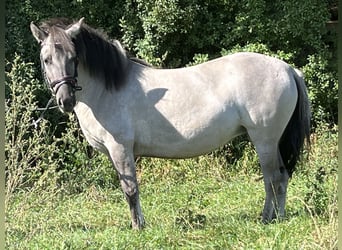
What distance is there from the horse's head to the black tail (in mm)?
Answer: 1713

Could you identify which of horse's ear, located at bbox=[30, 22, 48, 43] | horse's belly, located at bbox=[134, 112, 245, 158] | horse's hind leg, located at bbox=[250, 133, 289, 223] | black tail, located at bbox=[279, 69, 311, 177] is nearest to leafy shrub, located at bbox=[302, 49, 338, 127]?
black tail, located at bbox=[279, 69, 311, 177]

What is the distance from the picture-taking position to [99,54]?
3799mm

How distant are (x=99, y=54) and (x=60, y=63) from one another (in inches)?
15.3

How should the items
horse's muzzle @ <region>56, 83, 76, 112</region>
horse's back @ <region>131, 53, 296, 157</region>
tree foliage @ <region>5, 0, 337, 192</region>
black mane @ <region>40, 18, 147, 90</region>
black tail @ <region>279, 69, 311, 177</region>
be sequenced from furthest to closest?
1. tree foliage @ <region>5, 0, 337, 192</region>
2. black tail @ <region>279, 69, 311, 177</region>
3. horse's back @ <region>131, 53, 296, 157</region>
4. black mane @ <region>40, 18, 147, 90</region>
5. horse's muzzle @ <region>56, 83, 76, 112</region>

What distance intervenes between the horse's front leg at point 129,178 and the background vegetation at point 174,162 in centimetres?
14

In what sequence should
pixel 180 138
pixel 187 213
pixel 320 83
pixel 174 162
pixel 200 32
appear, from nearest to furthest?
pixel 187 213 < pixel 180 138 < pixel 174 162 < pixel 320 83 < pixel 200 32

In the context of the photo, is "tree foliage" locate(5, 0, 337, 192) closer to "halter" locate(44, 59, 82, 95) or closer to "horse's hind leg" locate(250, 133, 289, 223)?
"horse's hind leg" locate(250, 133, 289, 223)

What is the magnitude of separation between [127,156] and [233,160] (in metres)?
3.30

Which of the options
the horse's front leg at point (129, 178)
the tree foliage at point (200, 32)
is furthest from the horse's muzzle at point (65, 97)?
the tree foliage at point (200, 32)

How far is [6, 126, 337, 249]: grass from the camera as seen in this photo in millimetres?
3344

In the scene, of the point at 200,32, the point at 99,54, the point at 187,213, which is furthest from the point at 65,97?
the point at 200,32

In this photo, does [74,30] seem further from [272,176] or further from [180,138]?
[272,176]

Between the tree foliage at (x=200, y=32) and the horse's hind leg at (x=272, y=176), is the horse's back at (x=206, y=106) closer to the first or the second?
the horse's hind leg at (x=272, y=176)

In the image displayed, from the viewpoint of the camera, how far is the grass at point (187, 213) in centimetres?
334
